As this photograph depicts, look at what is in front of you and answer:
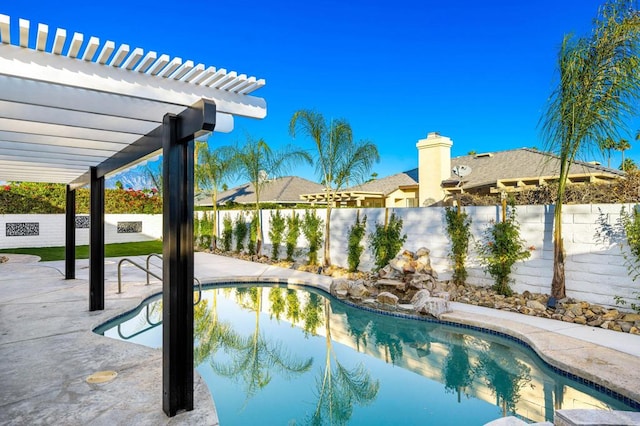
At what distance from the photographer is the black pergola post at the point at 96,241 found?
6.44 meters

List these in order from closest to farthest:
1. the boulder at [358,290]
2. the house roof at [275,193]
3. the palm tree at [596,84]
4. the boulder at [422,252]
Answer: the palm tree at [596,84] → the boulder at [358,290] → the boulder at [422,252] → the house roof at [275,193]

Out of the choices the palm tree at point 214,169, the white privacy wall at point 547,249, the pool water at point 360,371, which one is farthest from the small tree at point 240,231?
the pool water at point 360,371

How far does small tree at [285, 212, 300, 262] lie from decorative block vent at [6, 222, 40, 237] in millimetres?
12553

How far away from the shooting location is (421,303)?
24.4ft

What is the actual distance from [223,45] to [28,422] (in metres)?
17.1

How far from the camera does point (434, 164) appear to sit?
17016 mm

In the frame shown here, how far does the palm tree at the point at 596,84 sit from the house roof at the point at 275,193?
59.9 ft

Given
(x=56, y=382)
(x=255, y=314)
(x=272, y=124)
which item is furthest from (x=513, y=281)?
(x=272, y=124)

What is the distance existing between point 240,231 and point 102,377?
1286 cm

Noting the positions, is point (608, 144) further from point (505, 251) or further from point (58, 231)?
point (58, 231)

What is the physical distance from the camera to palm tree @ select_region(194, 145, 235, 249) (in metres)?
17.9

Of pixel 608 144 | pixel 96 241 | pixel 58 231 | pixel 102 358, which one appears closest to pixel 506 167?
pixel 608 144

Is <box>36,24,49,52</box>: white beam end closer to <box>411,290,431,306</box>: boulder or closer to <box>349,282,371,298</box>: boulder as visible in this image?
<box>411,290,431,306</box>: boulder

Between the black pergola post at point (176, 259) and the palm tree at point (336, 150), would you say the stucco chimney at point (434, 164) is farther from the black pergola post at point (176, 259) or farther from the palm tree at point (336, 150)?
the black pergola post at point (176, 259)
